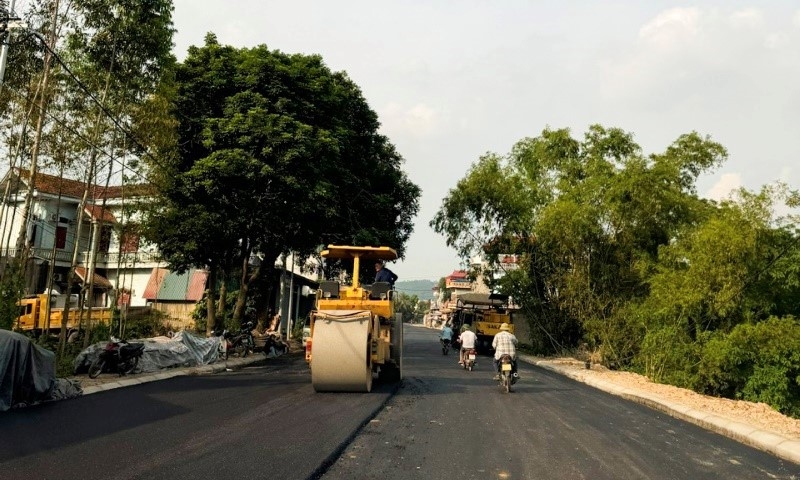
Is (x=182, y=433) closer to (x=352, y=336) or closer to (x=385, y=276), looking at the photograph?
(x=352, y=336)

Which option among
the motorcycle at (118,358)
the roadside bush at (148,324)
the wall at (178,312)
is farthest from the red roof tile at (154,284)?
the motorcycle at (118,358)

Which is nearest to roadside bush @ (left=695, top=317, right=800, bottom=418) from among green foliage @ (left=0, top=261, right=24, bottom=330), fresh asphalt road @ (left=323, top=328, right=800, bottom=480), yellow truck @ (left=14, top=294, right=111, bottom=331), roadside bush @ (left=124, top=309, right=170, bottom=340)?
fresh asphalt road @ (left=323, top=328, right=800, bottom=480)

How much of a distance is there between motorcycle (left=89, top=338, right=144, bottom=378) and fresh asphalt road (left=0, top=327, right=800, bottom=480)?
5.50 feet

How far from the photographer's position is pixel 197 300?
34.3 metres

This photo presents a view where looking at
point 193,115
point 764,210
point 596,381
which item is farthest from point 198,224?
point 764,210

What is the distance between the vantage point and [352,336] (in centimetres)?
1124

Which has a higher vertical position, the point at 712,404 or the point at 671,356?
the point at 671,356

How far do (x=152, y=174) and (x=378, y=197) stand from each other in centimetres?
1057

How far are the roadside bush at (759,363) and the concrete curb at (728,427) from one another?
4.45 metres

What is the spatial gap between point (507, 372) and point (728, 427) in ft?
14.4

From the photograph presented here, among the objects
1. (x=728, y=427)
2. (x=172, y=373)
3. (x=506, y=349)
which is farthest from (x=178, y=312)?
(x=728, y=427)

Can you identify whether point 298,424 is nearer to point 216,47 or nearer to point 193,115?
point 193,115

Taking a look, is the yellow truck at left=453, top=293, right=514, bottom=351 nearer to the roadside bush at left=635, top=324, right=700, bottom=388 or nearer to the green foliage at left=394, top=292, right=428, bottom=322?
the roadside bush at left=635, top=324, right=700, bottom=388

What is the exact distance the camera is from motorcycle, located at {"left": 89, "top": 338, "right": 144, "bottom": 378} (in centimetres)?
1293
